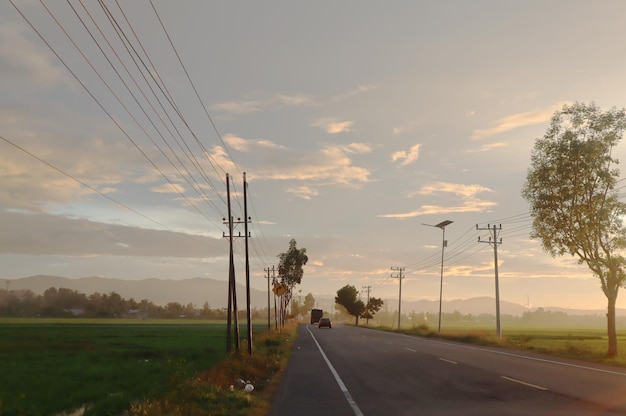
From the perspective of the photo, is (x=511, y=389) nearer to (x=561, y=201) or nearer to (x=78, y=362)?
(x=561, y=201)

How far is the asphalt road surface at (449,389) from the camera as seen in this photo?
43.0 feet

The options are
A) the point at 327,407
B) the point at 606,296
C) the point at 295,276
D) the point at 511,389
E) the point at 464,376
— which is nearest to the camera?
the point at 327,407

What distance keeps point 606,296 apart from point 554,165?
8480 mm

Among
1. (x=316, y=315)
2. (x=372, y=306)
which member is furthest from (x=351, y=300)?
(x=316, y=315)

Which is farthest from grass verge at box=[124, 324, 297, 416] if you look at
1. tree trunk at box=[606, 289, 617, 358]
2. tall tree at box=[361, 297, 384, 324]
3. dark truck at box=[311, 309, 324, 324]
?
tall tree at box=[361, 297, 384, 324]

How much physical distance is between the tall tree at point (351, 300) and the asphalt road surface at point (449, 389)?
408 feet

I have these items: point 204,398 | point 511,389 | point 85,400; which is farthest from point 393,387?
point 85,400

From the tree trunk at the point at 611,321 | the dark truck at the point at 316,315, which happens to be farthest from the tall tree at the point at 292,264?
the tree trunk at the point at 611,321

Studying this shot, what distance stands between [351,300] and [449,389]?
137 m

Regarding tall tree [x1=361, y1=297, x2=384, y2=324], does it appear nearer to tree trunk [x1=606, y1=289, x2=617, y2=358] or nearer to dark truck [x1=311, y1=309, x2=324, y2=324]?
dark truck [x1=311, y1=309, x2=324, y2=324]

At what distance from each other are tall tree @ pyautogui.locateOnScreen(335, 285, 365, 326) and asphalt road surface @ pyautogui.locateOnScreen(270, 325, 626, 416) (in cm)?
12451

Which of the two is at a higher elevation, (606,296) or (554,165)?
(554,165)

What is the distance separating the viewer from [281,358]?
1169 inches

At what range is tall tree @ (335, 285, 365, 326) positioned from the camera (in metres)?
149
